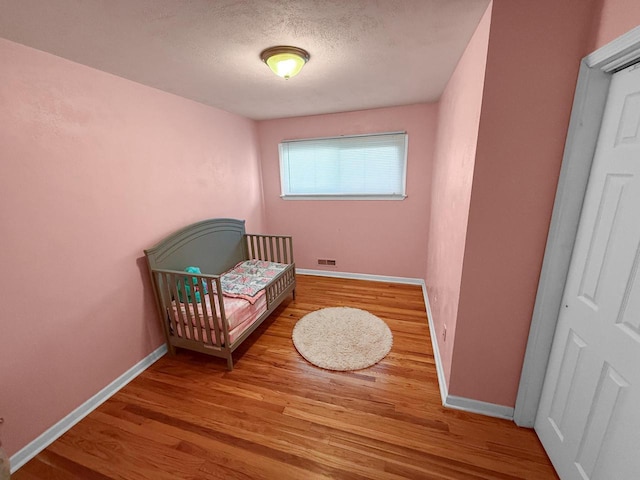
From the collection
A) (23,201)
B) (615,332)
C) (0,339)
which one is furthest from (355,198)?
(0,339)

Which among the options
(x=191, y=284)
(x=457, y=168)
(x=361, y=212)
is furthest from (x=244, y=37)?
(x=361, y=212)

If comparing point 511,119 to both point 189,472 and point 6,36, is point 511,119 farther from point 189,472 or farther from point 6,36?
point 6,36

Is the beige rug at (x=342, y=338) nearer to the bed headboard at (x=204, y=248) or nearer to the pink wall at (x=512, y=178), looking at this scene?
the pink wall at (x=512, y=178)

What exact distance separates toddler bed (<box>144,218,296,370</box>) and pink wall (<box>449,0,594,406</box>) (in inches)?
67.2

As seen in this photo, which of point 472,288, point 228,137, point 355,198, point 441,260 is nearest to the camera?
point 472,288

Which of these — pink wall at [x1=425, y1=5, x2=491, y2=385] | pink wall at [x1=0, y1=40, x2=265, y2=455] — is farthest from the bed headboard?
pink wall at [x1=425, y1=5, x2=491, y2=385]

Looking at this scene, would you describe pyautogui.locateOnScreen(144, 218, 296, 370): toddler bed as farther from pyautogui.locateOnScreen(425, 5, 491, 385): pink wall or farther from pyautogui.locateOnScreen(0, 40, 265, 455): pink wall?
pyautogui.locateOnScreen(425, 5, 491, 385): pink wall

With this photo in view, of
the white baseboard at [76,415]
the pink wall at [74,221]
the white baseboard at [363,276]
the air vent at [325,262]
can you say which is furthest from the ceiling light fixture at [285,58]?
the white baseboard at [363,276]

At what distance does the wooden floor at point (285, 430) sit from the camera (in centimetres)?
144

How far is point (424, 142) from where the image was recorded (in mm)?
3252

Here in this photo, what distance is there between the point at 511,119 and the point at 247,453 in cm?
235

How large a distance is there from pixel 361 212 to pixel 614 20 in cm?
280

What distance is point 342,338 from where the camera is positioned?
254 cm

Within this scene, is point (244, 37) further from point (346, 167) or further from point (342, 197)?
point (342, 197)
